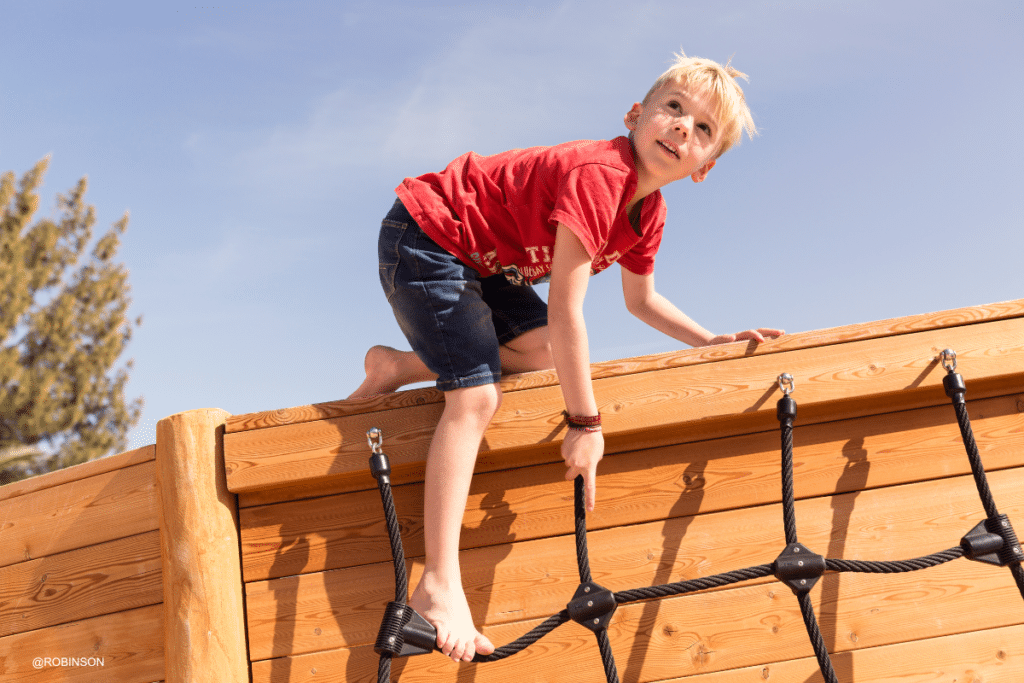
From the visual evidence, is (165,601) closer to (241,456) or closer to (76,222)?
(241,456)

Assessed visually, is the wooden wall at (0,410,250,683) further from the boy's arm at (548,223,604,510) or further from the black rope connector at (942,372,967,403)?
the black rope connector at (942,372,967,403)

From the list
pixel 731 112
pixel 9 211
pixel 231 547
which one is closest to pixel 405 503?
pixel 231 547

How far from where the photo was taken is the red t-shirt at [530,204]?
5.38ft

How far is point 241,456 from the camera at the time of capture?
169 centimetres

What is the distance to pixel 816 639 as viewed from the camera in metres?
1.54

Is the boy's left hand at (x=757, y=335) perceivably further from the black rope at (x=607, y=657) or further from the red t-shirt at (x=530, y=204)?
the black rope at (x=607, y=657)

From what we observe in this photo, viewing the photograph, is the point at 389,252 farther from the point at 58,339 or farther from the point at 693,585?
the point at 58,339

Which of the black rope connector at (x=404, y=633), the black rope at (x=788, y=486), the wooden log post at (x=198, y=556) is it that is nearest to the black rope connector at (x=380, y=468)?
the black rope connector at (x=404, y=633)

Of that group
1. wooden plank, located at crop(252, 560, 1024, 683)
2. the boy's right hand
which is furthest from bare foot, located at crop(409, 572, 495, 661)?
the boy's right hand

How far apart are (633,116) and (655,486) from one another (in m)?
0.89

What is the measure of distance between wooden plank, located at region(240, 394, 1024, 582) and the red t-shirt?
506 millimetres

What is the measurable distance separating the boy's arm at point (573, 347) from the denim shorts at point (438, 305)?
18 centimetres

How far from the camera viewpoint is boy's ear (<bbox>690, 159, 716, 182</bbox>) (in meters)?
1.85

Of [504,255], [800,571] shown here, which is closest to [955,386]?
[800,571]
